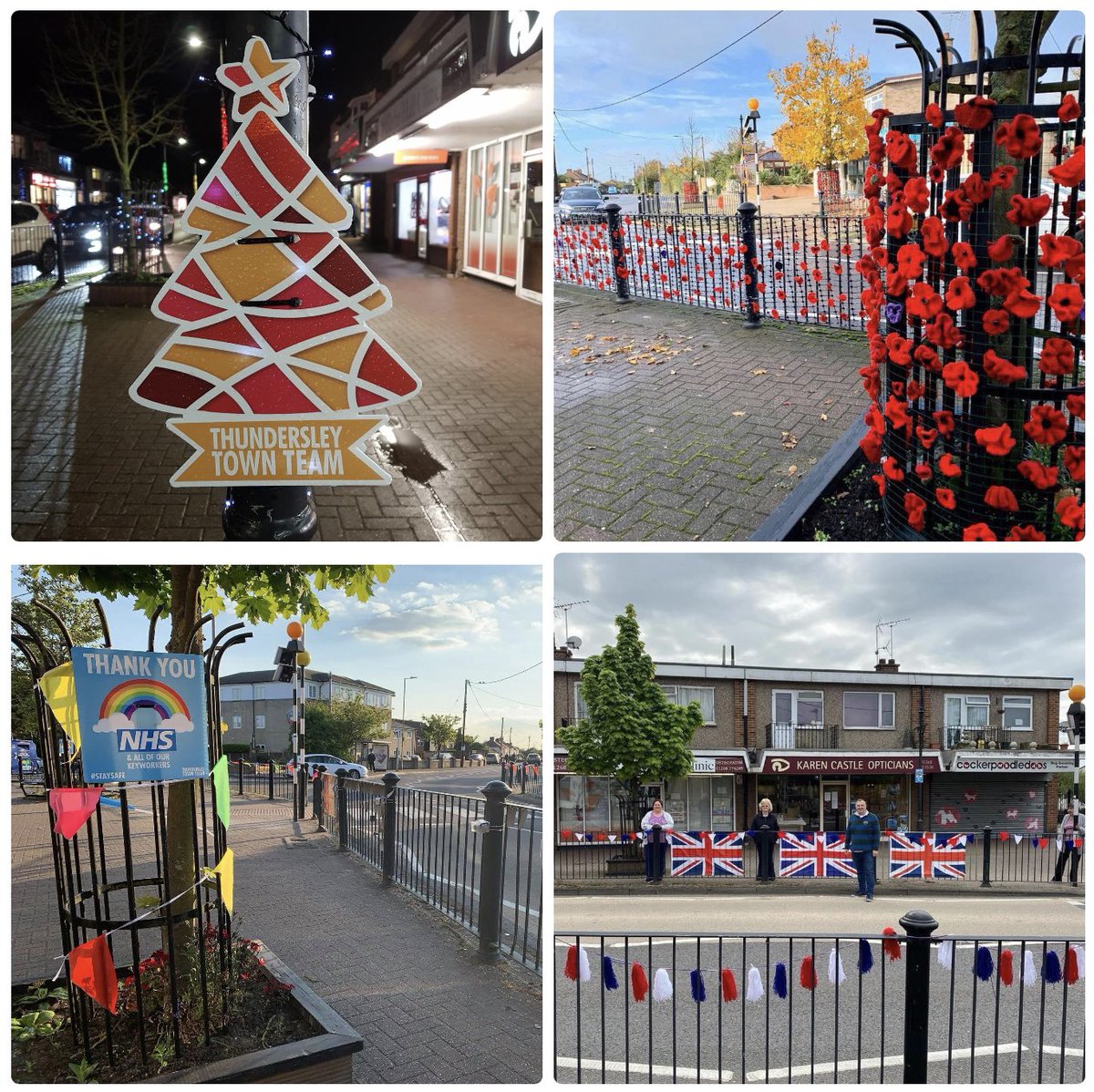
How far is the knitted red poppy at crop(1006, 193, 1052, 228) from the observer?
2.02 meters

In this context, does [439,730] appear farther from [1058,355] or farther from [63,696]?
[1058,355]

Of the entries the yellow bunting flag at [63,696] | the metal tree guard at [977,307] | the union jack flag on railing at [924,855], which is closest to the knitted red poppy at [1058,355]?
the metal tree guard at [977,307]

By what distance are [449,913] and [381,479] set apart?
1.75m

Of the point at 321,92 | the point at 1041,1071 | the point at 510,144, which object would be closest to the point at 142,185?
the point at 321,92

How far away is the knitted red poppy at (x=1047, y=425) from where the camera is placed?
7.41 feet

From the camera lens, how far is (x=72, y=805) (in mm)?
1936

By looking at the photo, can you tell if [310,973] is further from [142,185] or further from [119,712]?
[142,185]

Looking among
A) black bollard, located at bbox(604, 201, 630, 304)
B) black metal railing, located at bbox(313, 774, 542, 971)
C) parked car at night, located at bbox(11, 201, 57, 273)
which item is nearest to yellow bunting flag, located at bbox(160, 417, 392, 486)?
parked car at night, located at bbox(11, 201, 57, 273)

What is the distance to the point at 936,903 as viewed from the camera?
364 cm

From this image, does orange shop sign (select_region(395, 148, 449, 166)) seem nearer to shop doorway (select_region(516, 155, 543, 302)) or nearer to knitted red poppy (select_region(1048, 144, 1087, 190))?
shop doorway (select_region(516, 155, 543, 302))

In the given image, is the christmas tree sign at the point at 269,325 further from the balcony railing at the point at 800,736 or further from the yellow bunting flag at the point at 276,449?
the balcony railing at the point at 800,736

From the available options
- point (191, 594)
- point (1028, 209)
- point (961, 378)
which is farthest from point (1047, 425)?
point (191, 594)

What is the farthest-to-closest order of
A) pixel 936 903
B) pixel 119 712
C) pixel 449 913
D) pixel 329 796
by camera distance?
pixel 329 796
pixel 936 903
pixel 449 913
pixel 119 712

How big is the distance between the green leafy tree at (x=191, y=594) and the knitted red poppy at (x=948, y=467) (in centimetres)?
147
